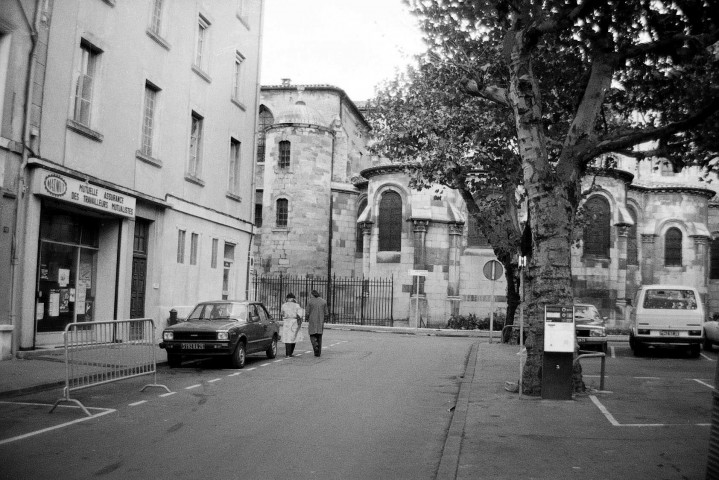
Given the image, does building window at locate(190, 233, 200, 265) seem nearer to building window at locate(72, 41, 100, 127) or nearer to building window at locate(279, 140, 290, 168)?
building window at locate(72, 41, 100, 127)

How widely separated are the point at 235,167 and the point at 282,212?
18.0m

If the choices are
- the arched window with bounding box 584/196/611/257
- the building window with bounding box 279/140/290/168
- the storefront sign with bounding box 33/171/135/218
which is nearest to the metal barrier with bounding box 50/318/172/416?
the storefront sign with bounding box 33/171/135/218

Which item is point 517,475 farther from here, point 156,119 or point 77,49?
point 156,119

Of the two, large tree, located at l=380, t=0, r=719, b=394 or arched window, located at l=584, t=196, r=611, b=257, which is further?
arched window, located at l=584, t=196, r=611, b=257

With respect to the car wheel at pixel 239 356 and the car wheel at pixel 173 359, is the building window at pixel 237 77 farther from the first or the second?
the car wheel at pixel 173 359

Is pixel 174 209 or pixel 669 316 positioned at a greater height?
pixel 174 209

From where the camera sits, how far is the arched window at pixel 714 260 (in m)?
43.2

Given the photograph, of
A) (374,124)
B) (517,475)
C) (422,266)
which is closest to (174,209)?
(374,124)

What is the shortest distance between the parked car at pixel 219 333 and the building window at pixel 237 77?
10.4m

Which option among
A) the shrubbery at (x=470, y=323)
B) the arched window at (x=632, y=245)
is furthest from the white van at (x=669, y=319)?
the arched window at (x=632, y=245)

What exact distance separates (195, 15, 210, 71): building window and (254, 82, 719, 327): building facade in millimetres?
17107

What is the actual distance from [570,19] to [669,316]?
38.9 ft

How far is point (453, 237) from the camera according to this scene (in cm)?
3766

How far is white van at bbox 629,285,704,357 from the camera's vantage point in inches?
787
